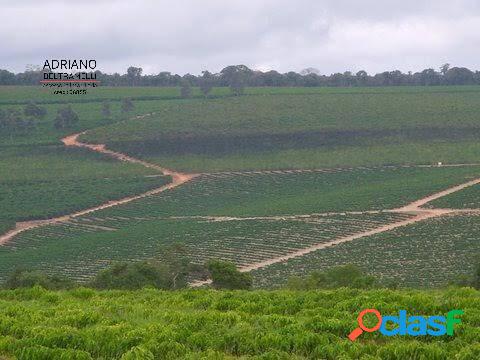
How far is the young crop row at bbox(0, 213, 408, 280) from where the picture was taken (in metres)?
45.3

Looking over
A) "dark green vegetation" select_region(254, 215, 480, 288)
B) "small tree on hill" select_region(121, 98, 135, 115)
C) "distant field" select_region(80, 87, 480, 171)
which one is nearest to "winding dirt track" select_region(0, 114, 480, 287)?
"dark green vegetation" select_region(254, 215, 480, 288)

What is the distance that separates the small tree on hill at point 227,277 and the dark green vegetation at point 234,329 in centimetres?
1387

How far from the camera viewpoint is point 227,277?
1198 inches

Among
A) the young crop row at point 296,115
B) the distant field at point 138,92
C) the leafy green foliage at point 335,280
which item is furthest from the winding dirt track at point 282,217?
the distant field at point 138,92

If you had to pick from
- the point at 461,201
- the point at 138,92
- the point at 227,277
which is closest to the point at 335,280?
the point at 227,277

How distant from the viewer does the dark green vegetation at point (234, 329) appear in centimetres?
1101

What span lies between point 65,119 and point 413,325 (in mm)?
99192

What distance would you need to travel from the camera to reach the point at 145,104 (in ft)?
406

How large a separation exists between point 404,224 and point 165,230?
1534 centimetres

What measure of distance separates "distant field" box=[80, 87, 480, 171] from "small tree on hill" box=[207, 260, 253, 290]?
52.6 m

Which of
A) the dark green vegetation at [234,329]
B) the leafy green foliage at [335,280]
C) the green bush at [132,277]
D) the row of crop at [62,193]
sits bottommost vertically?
the row of crop at [62,193]

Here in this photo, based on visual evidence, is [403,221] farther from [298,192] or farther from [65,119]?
[65,119]

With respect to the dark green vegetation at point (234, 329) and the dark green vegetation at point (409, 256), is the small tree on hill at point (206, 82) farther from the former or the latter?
the dark green vegetation at point (234, 329)

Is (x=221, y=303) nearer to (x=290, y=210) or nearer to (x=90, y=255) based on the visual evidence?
(x=90, y=255)
